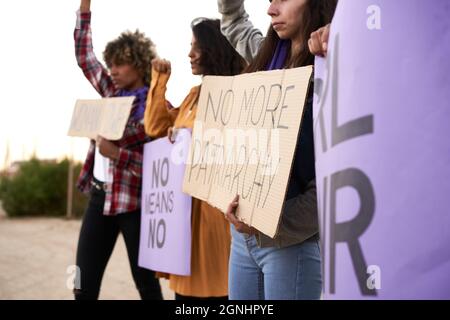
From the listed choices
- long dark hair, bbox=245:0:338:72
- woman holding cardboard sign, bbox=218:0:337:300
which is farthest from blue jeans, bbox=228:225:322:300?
long dark hair, bbox=245:0:338:72

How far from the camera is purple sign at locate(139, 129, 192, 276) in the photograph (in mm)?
3049

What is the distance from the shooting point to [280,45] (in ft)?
7.22

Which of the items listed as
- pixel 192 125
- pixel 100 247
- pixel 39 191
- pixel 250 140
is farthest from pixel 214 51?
pixel 39 191

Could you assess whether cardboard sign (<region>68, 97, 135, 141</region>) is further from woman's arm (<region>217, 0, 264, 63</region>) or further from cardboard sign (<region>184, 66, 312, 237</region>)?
cardboard sign (<region>184, 66, 312, 237</region>)

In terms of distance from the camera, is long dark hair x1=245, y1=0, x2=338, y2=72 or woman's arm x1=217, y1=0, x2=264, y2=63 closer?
long dark hair x1=245, y1=0, x2=338, y2=72

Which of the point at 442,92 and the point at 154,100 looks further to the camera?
the point at 154,100

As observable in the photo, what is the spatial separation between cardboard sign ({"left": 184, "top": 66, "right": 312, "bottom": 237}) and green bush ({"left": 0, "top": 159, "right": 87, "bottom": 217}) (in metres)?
11.2

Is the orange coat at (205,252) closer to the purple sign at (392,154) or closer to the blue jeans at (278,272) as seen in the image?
the blue jeans at (278,272)

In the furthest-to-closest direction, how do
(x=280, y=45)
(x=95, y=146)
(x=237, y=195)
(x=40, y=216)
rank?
1. (x=40, y=216)
2. (x=95, y=146)
3. (x=280, y=45)
4. (x=237, y=195)

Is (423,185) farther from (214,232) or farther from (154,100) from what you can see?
(154,100)

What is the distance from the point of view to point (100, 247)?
3.49 meters

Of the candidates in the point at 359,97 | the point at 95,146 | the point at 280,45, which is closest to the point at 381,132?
the point at 359,97

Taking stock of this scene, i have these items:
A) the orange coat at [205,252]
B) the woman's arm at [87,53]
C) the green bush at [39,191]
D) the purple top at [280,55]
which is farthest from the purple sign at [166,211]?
the green bush at [39,191]
